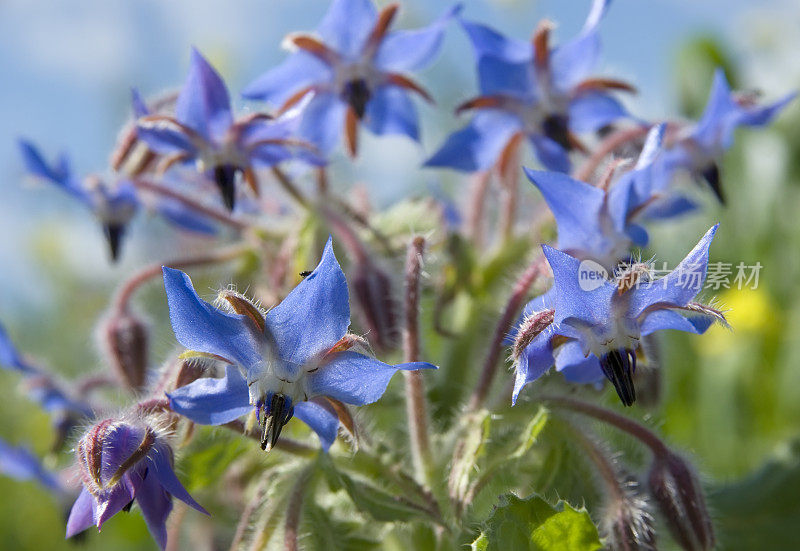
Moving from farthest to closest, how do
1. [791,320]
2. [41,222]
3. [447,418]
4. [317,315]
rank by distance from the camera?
[41,222], [791,320], [447,418], [317,315]

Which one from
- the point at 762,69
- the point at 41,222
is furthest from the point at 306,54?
the point at 41,222

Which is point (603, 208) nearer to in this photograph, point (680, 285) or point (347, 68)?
point (680, 285)

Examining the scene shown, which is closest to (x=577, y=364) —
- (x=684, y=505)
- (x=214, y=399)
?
(x=684, y=505)

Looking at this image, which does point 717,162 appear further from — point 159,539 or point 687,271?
point 159,539

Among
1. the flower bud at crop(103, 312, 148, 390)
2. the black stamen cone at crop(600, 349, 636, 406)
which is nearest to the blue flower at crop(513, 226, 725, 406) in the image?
the black stamen cone at crop(600, 349, 636, 406)

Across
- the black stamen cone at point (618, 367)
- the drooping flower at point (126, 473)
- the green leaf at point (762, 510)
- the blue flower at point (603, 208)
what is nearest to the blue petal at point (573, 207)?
the blue flower at point (603, 208)

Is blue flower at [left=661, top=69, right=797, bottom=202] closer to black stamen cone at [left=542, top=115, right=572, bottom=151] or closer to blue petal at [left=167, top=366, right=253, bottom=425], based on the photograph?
Result: black stamen cone at [left=542, top=115, right=572, bottom=151]

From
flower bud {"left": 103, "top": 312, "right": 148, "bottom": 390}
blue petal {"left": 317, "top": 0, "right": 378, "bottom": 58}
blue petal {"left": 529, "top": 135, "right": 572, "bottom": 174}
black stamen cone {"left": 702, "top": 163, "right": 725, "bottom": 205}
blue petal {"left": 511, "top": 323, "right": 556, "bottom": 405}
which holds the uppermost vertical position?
blue petal {"left": 317, "top": 0, "right": 378, "bottom": 58}
